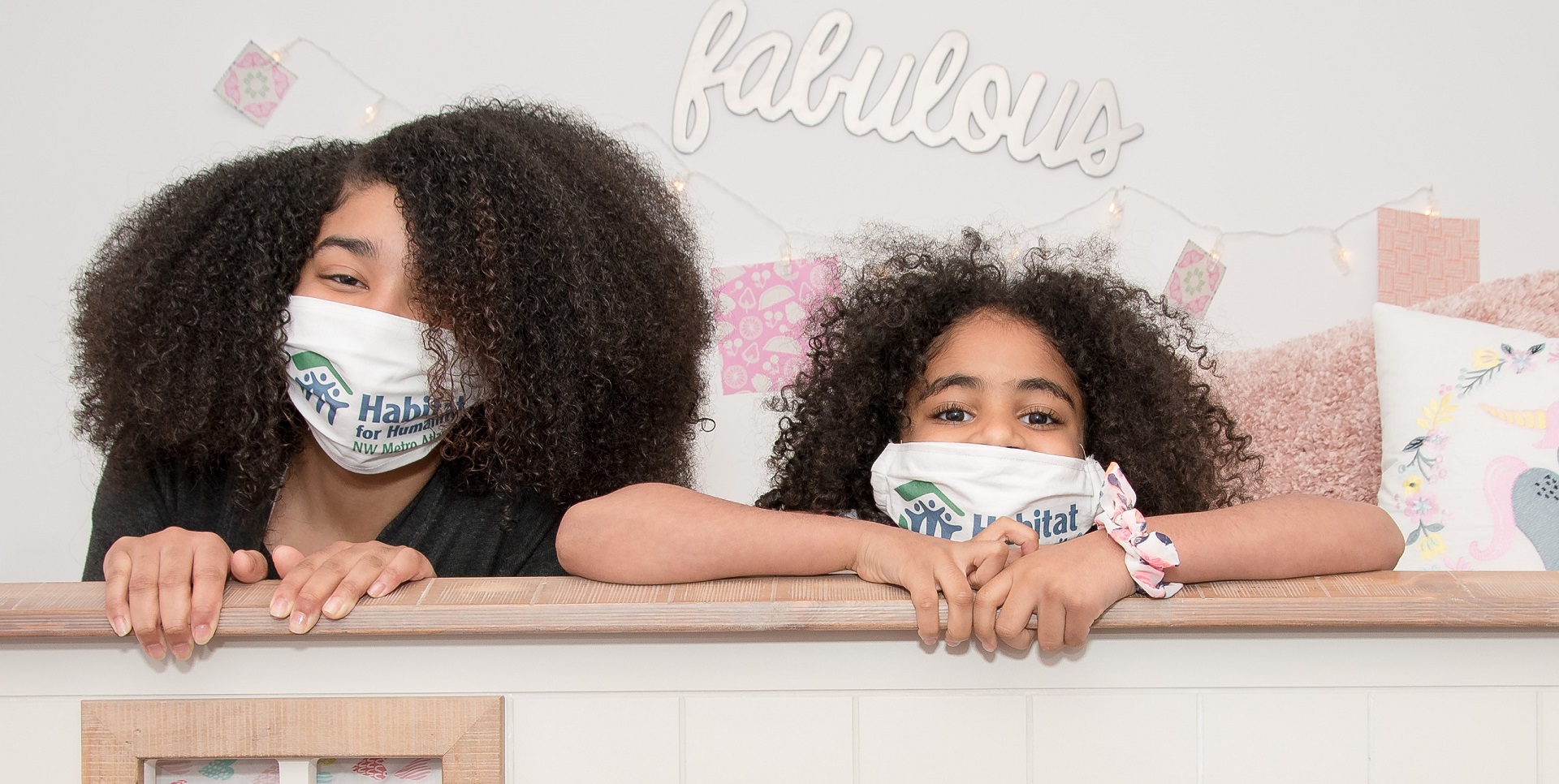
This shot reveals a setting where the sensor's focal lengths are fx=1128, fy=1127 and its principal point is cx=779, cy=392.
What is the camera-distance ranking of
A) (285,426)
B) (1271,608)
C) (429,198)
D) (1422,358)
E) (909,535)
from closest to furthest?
(1271,608) < (909,535) < (429,198) < (285,426) < (1422,358)

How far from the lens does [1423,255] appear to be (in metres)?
1.89

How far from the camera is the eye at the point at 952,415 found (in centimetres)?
126

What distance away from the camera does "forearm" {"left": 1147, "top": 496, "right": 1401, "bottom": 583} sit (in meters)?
0.86

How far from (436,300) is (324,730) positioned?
512 mm

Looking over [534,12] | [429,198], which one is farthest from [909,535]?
[534,12]

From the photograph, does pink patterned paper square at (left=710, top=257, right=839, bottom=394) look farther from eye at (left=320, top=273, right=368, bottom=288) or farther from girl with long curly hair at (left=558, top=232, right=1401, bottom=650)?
eye at (left=320, top=273, right=368, bottom=288)

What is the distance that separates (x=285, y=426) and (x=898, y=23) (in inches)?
47.0

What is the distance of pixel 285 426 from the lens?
52.2 inches

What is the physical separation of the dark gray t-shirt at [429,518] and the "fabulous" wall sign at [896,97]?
0.80m

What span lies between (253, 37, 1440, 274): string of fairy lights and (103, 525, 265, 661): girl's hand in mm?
1220

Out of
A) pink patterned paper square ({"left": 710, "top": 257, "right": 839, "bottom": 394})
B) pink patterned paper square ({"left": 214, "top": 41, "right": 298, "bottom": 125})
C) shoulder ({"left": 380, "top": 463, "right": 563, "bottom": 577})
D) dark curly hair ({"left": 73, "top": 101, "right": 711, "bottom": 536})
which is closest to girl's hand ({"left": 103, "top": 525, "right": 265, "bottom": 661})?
dark curly hair ({"left": 73, "top": 101, "right": 711, "bottom": 536})

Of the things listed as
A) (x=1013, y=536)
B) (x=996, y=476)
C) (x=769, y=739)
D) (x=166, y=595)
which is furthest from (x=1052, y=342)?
(x=166, y=595)

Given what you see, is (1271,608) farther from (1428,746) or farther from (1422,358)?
(1422,358)

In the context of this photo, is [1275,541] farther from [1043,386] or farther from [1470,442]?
[1470,442]
